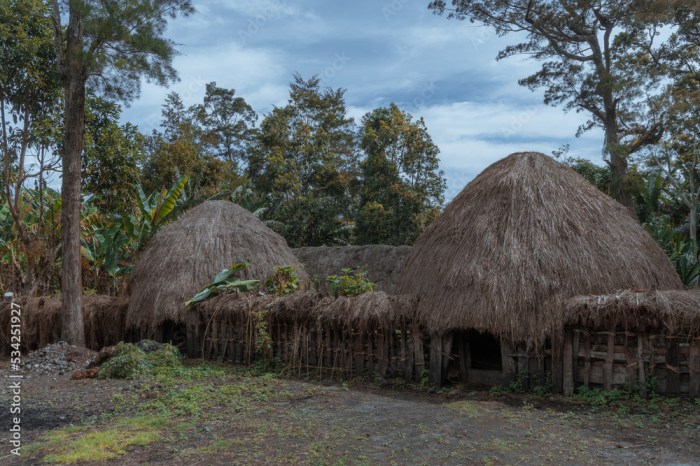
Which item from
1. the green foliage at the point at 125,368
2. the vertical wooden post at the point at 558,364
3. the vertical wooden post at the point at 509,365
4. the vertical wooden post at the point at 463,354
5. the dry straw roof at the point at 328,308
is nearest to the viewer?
the vertical wooden post at the point at 558,364

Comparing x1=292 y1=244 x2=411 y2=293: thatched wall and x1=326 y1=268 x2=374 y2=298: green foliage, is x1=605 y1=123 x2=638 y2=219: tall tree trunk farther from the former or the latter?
x1=326 y1=268 x2=374 y2=298: green foliage

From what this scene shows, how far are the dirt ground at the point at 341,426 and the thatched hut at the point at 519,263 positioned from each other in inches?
29.3

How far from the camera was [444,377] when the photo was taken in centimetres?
877

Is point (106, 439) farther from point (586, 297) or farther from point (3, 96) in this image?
point (3, 96)

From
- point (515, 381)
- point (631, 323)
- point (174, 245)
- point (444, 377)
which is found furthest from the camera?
point (174, 245)

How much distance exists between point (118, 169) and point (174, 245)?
8.74ft

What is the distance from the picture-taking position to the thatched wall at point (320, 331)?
29.8 feet

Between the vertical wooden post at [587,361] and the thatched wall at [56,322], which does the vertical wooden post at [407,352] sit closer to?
the vertical wooden post at [587,361]

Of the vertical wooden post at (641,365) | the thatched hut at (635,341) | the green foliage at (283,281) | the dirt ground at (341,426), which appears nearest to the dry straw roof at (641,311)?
the thatched hut at (635,341)

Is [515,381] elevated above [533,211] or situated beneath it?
situated beneath

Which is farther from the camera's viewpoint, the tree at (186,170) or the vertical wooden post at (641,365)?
the tree at (186,170)

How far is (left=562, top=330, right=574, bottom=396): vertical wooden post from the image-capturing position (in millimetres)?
7785

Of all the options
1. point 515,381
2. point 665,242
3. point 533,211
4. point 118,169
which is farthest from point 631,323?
point 118,169

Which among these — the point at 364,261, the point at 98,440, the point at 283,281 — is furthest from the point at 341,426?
the point at 364,261
